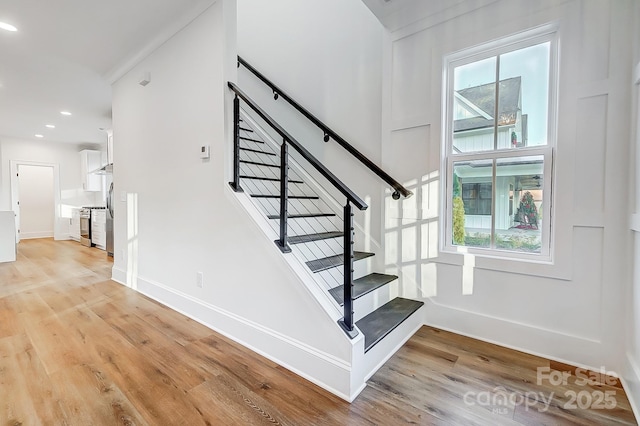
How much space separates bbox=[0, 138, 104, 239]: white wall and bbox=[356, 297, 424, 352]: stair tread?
8.85 meters

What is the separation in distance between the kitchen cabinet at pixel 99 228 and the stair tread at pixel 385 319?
6.09 metres

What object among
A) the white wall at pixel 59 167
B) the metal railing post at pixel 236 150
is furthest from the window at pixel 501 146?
the white wall at pixel 59 167

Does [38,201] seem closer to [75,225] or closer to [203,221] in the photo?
[75,225]

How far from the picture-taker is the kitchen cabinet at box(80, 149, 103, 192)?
25.3 ft

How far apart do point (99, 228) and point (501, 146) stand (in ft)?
24.6

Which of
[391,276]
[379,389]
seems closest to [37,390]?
[379,389]

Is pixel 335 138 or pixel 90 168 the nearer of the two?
pixel 335 138

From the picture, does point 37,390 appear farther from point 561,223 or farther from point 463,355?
point 561,223

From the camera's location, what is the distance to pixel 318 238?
2.47 m

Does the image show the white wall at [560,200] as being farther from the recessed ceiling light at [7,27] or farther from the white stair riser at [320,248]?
the recessed ceiling light at [7,27]

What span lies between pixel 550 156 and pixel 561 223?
1.49 ft

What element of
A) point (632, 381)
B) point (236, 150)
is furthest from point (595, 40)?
point (236, 150)

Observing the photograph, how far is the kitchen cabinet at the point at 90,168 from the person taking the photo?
7.71m

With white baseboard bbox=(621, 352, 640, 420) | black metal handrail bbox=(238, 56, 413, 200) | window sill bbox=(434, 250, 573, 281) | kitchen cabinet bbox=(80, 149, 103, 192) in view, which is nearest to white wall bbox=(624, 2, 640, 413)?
white baseboard bbox=(621, 352, 640, 420)
